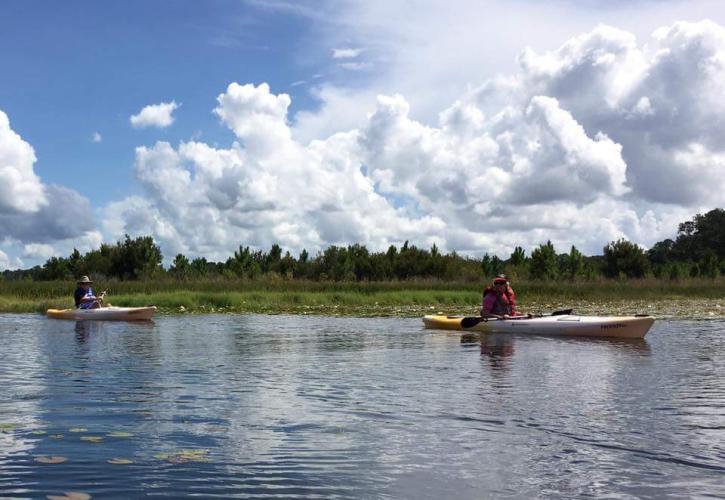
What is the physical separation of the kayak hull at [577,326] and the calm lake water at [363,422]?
2784mm

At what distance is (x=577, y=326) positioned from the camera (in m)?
19.3

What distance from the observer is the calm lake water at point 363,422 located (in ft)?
19.0

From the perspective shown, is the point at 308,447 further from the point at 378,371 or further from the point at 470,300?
the point at 470,300

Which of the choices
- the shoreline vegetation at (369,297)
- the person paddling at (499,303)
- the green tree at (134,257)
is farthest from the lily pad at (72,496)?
the green tree at (134,257)

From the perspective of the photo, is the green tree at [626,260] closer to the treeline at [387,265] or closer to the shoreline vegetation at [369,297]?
the treeline at [387,265]

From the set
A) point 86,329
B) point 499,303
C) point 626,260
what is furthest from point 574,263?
point 86,329

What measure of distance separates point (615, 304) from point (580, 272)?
2152 cm

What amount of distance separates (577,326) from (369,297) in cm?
1801

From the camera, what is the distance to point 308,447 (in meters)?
6.91

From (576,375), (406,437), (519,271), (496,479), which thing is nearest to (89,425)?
(406,437)

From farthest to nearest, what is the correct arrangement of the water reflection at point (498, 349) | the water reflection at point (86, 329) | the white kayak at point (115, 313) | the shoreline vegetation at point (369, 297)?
the shoreline vegetation at point (369, 297) < the white kayak at point (115, 313) < the water reflection at point (86, 329) < the water reflection at point (498, 349)

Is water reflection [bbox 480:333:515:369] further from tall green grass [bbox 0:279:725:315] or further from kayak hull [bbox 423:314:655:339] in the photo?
tall green grass [bbox 0:279:725:315]

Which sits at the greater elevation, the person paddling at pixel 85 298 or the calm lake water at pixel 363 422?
the person paddling at pixel 85 298

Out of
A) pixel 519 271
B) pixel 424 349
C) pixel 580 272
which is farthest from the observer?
pixel 580 272
